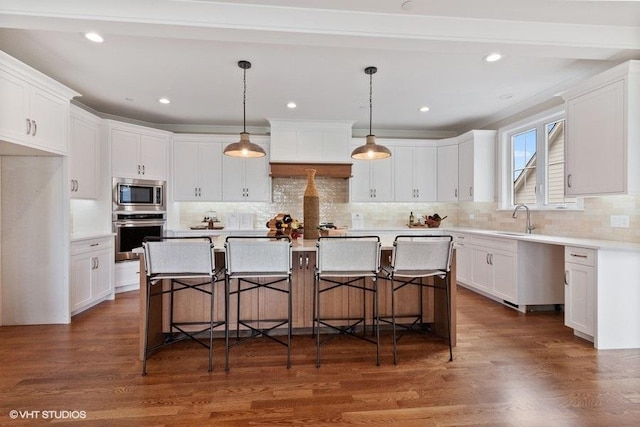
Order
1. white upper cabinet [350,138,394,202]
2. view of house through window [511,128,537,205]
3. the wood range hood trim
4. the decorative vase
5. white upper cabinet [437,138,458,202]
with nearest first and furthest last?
the decorative vase, view of house through window [511,128,537,205], the wood range hood trim, white upper cabinet [437,138,458,202], white upper cabinet [350,138,394,202]

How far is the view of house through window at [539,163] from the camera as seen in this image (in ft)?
13.0

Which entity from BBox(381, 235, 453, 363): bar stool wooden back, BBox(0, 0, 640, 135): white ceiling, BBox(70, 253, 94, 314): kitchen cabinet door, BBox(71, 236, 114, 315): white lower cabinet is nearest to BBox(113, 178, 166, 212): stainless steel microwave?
BBox(71, 236, 114, 315): white lower cabinet

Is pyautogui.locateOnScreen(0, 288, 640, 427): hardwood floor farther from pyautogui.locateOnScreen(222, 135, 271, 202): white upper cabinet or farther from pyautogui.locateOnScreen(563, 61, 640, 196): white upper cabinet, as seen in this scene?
pyautogui.locateOnScreen(222, 135, 271, 202): white upper cabinet

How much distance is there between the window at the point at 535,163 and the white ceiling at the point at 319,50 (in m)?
0.29

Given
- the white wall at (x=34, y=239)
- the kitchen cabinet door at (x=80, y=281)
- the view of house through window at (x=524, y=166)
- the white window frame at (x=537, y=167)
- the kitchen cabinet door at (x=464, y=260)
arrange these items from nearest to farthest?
1. the white wall at (x=34, y=239)
2. the kitchen cabinet door at (x=80, y=281)
3. the white window frame at (x=537, y=167)
4. the view of house through window at (x=524, y=166)
5. the kitchen cabinet door at (x=464, y=260)

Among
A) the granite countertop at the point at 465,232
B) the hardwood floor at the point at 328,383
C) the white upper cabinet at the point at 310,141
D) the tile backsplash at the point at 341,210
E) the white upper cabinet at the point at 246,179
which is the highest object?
the white upper cabinet at the point at 310,141

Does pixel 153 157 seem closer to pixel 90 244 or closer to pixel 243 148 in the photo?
pixel 90 244

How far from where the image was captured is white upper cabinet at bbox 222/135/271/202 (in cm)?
527

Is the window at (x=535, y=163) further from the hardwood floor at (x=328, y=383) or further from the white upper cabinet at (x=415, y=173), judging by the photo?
the hardwood floor at (x=328, y=383)

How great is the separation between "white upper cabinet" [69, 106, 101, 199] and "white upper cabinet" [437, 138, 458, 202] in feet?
17.2

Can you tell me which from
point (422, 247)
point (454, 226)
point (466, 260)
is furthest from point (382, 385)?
point (454, 226)

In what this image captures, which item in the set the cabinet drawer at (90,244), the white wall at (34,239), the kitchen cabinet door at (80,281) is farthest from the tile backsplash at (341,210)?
the white wall at (34,239)

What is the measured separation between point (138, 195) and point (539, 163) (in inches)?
219

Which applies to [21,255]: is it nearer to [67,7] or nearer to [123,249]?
[123,249]
